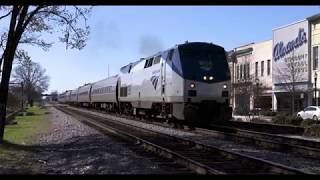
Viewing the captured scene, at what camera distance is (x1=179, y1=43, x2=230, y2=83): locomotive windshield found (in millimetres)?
24984

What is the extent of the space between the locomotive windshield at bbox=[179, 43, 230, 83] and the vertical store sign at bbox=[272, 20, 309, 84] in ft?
118

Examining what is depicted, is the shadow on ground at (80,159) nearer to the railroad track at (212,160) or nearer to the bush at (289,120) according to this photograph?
the railroad track at (212,160)

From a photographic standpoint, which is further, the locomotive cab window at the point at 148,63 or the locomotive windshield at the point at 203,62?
the locomotive cab window at the point at 148,63

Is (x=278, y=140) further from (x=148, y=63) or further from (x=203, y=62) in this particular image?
(x=148, y=63)

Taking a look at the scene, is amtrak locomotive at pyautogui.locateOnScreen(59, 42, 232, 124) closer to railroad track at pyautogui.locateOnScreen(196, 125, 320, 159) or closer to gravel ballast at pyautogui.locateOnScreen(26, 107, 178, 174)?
railroad track at pyautogui.locateOnScreen(196, 125, 320, 159)

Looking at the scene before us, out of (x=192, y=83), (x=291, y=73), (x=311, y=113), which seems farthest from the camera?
(x=291, y=73)

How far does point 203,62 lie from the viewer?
84.3 feet

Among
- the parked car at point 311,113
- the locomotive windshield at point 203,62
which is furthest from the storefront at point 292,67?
the locomotive windshield at point 203,62

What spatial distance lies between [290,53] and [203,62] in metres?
40.4

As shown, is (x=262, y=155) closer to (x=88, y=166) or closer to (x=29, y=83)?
(x=88, y=166)

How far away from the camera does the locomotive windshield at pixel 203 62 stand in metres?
25.0

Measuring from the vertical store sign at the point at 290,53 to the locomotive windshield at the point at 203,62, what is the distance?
36.1m

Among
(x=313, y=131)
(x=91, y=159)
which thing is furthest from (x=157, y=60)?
(x=91, y=159)

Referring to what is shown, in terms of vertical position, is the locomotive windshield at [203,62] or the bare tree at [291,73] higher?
the bare tree at [291,73]
